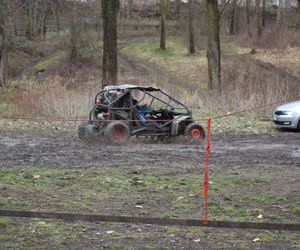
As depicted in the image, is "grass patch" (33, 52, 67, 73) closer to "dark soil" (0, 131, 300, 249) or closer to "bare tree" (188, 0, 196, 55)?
"bare tree" (188, 0, 196, 55)

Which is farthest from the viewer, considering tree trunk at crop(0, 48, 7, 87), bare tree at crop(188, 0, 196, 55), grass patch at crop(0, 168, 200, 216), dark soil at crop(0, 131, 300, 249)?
bare tree at crop(188, 0, 196, 55)

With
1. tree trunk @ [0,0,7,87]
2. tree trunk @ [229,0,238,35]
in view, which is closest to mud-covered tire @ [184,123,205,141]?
tree trunk @ [0,0,7,87]

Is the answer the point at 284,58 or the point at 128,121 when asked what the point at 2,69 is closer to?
the point at 128,121

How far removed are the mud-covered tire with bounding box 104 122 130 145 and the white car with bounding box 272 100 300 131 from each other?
6323 millimetres

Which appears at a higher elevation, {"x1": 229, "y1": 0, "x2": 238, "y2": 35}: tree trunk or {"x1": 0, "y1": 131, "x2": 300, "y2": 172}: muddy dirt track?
{"x1": 229, "y1": 0, "x2": 238, "y2": 35}: tree trunk

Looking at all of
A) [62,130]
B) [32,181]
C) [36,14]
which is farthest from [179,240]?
[36,14]

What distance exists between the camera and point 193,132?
16125 millimetres

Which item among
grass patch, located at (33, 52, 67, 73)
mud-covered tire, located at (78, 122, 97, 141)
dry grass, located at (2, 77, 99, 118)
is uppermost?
mud-covered tire, located at (78, 122, 97, 141)

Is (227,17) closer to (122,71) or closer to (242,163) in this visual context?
(122,71)

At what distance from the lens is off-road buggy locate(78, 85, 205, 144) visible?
15320 mm

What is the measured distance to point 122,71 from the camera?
43.6m

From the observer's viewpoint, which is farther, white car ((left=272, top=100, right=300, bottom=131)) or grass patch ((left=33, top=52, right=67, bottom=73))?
grass patch ((left=33, top=52, right=67, bottom=73))

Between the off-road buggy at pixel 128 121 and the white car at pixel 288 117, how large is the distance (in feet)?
13.7

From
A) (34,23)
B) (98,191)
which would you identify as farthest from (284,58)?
(98,191)
